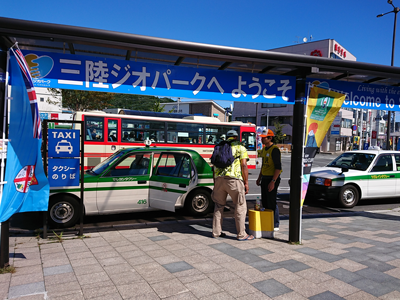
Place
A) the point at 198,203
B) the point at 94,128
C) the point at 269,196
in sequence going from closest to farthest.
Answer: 1. the point at 269,196
2. the point at 198,203
3. the point at 94,128

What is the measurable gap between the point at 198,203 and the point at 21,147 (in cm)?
423

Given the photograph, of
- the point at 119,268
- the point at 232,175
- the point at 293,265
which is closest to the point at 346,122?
the point at 232,175

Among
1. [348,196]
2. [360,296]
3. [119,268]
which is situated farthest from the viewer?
[348,196]

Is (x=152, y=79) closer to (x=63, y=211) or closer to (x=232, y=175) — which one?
(x=232, y=175)

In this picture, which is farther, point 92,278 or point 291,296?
point 92,278

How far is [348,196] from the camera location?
30.8 feet

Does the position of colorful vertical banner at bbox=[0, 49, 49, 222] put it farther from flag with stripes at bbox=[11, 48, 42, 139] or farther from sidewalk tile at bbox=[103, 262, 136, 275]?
sidewalk tile at bbox=[103, 262, 136, 275]

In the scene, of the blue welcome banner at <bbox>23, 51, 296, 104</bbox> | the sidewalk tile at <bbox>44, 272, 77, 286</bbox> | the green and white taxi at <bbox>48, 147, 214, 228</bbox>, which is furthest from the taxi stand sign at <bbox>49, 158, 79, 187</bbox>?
the sidewalk tile at <bbox>44, 272, 77, 286</bbox>

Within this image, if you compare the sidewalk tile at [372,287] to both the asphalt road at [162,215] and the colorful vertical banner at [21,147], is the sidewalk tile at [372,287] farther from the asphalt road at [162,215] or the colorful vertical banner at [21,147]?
the colorful vertical banner at [21,147]

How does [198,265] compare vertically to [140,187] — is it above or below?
below

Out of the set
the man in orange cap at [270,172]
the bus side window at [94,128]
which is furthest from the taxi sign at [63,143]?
the bus side window at [94,128]

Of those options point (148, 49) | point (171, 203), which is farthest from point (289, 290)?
point (148, 49)

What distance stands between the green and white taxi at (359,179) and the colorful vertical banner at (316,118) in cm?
412

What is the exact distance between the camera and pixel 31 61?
4.68 metres
